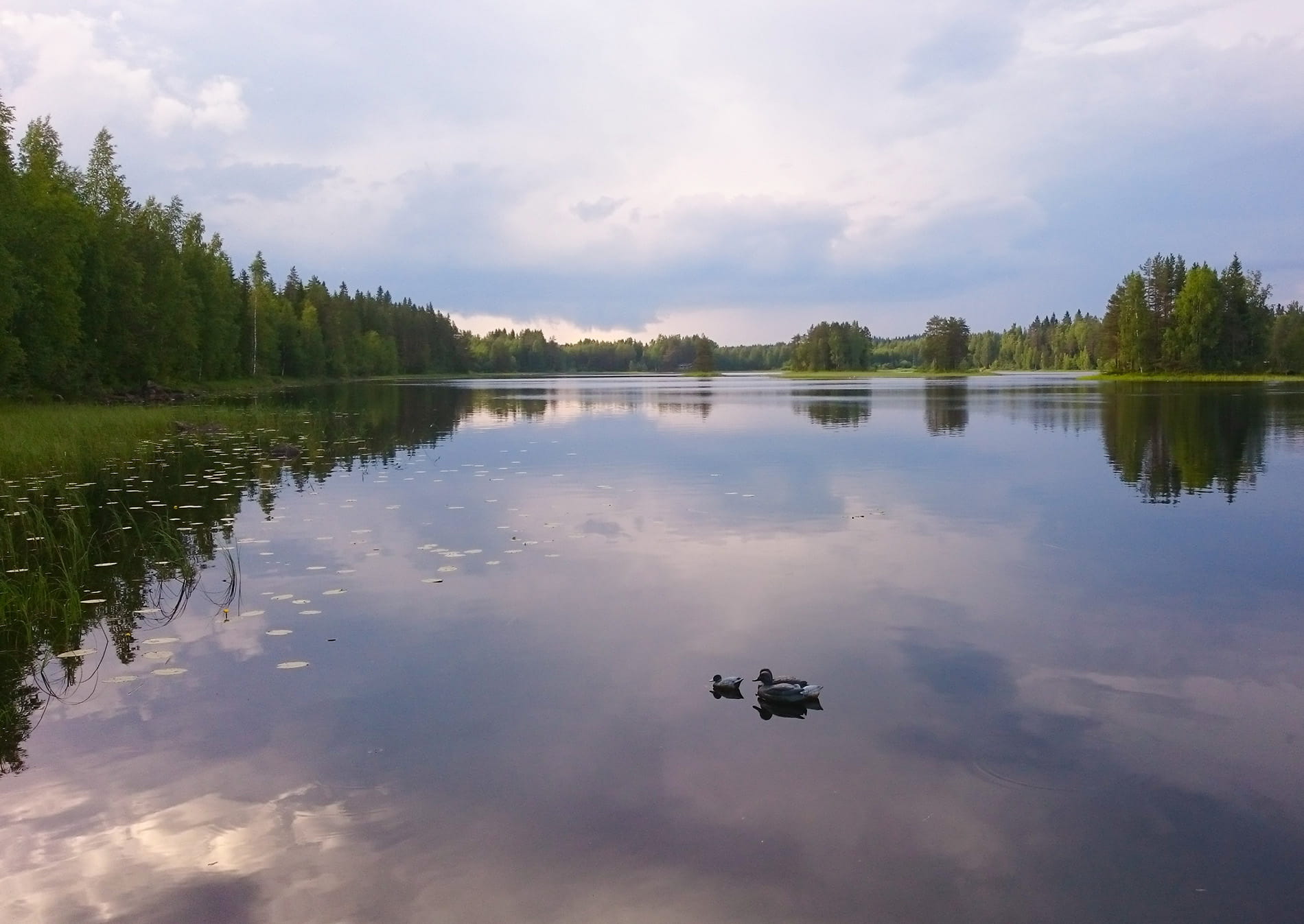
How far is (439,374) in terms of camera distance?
191125mm

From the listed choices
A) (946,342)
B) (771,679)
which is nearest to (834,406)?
(771,679)

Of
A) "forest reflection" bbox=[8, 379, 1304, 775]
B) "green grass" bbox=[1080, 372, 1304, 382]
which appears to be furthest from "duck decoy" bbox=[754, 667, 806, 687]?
"green grass" bbox=[1080, 372, 1304, 382]

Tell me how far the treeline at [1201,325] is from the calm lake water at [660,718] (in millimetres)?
107704

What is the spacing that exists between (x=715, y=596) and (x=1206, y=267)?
417ft

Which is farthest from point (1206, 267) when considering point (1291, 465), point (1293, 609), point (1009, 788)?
point (1009, 788)

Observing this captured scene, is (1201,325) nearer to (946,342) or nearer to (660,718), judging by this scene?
(946,342)

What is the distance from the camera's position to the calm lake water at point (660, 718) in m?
6.07

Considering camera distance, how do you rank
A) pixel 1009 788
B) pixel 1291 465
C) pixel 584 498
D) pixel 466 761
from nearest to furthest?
pixel 1009 788
pixel 466 761
pixel 584 498
pixel 1291 465

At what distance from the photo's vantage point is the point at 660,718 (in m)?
8.65

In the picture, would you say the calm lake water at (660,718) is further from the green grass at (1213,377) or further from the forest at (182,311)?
the green grass at (1213,377)

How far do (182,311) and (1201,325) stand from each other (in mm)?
109907

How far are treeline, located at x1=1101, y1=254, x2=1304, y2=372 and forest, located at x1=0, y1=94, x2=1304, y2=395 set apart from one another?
0.63ft

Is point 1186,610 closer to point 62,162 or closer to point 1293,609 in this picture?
point 1293,609

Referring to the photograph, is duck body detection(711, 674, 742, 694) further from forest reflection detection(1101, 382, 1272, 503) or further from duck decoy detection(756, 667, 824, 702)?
forest reflection detection(1101, 382, 1272, 503)
